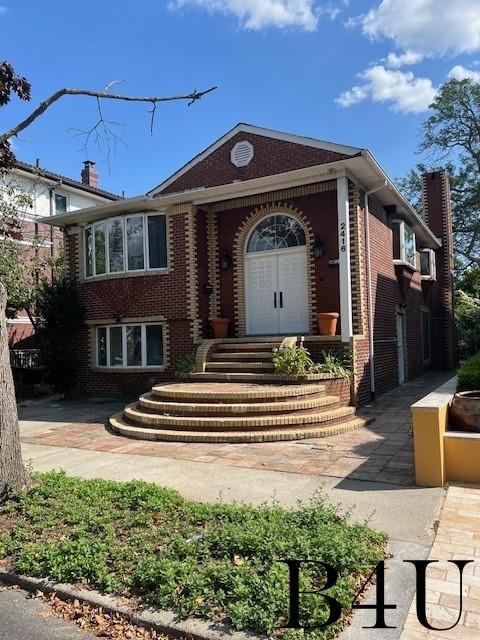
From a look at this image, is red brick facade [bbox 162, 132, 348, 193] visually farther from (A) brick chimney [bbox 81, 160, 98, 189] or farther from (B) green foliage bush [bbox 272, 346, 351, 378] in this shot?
(A) brick chimney [bbox 81, 160, 98, 189]

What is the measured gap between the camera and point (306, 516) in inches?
156

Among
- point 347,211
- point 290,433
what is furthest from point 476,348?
point 290,433

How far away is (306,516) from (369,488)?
135 centimetres

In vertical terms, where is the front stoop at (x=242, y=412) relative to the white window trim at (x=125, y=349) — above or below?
below

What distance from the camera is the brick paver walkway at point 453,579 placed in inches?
104

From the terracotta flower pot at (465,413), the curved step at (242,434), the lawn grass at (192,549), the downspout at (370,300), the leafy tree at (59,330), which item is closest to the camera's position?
the lawn grass at (192,549)

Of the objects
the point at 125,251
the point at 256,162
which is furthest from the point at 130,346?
the point at 256,162

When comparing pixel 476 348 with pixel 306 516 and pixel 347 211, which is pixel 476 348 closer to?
pixel 347 211

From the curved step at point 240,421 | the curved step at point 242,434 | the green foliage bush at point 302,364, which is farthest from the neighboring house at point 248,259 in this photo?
the curved step at point 242,434

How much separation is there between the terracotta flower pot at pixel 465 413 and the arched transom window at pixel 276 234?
623cm

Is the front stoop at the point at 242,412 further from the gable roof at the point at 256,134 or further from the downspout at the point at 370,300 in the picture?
the gable roof at the point at 256,134

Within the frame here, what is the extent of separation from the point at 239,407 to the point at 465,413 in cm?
354

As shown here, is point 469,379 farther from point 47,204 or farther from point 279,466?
point 47,204

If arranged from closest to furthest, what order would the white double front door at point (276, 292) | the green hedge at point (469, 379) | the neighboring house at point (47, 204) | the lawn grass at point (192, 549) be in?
the lawn grass at point (192, 549) → the green hedge at point (469, 379) → the white double front door at point (276, 292) → the neighboring house at point (47, 204)
